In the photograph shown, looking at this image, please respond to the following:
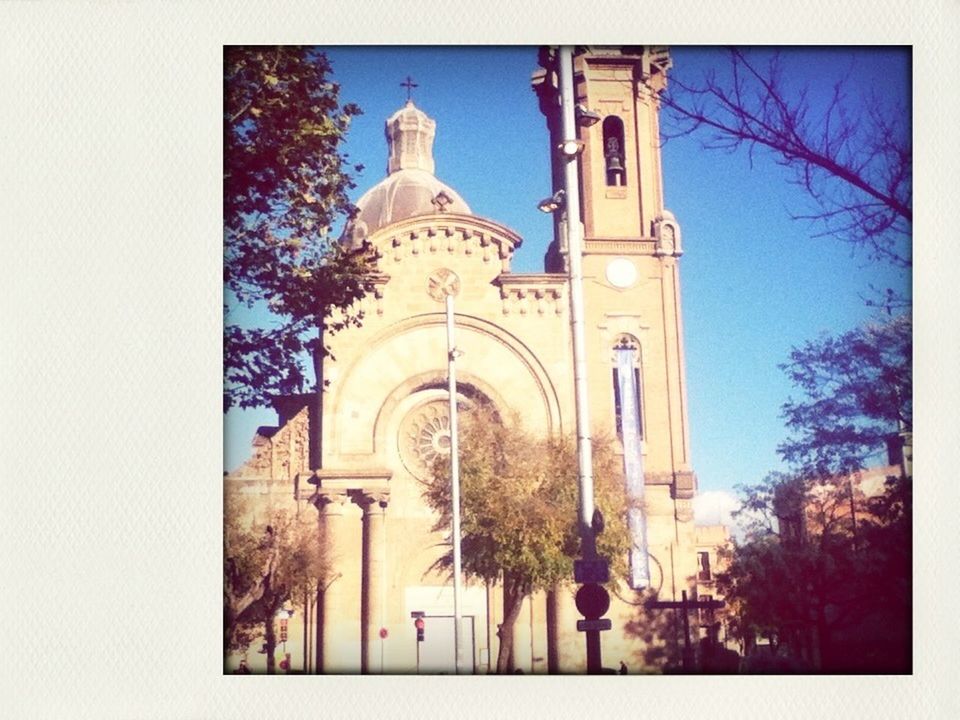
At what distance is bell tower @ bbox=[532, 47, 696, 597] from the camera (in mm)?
6691

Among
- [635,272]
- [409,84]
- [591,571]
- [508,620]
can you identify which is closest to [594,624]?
[591,571]

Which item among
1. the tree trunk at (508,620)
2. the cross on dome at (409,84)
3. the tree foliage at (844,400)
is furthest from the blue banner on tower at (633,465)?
the cross on dome at (409,84)

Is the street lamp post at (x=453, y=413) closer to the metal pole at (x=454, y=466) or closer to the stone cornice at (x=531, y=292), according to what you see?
the metal pole at (x=454, y=466)

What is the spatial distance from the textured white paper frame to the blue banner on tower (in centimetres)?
55

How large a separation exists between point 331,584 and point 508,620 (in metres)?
0.82

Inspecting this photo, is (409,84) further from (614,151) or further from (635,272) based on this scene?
(635,272)

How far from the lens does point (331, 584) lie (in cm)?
663

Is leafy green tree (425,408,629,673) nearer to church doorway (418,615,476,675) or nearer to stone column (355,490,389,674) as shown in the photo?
church doorway (418,615,476,675)

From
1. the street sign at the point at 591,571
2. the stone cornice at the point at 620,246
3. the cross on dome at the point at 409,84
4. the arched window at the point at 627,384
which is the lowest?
the street sign at the point at 591,571

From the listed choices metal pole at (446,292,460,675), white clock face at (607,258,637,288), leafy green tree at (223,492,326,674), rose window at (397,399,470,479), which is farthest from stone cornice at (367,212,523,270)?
leafy green tree at (223,492,326,674)

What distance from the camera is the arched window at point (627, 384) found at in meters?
6.84

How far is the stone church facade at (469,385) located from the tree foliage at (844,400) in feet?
1.75
